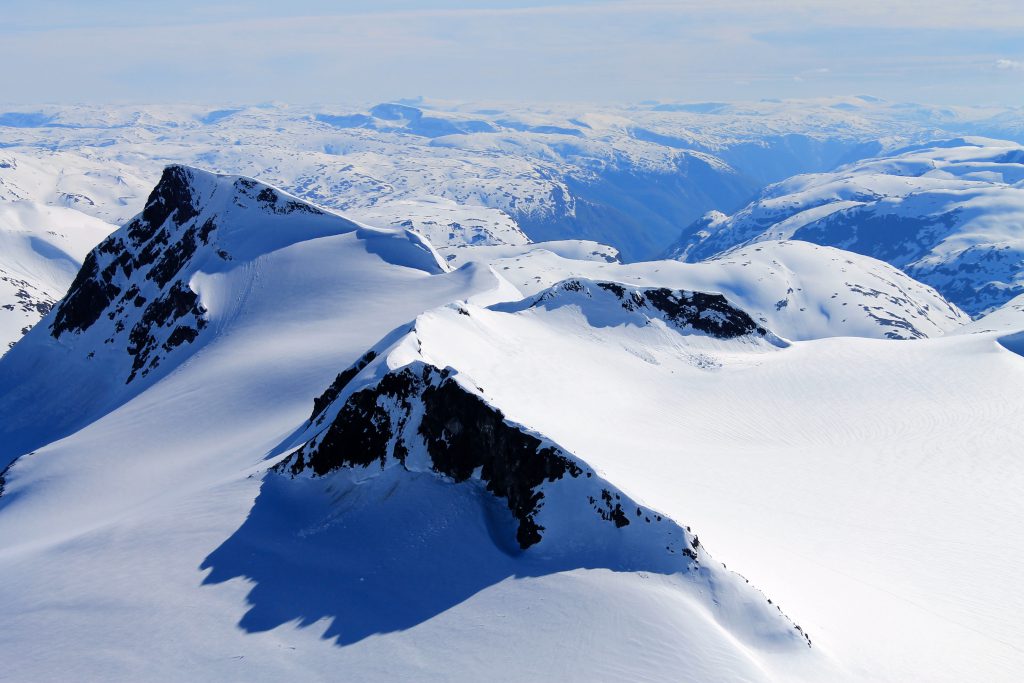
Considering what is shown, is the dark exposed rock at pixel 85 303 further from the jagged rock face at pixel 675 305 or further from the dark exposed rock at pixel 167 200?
the jagged rock face at pixel 675 305

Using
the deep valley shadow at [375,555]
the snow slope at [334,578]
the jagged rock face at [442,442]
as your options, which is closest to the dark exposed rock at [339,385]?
the snow slope at [334,578]

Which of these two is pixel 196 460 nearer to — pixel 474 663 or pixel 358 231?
pixel 474 663

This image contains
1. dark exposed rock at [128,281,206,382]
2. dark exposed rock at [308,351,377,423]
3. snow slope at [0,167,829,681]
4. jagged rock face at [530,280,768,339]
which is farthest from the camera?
dark exposed rock at [128,281,206,382]

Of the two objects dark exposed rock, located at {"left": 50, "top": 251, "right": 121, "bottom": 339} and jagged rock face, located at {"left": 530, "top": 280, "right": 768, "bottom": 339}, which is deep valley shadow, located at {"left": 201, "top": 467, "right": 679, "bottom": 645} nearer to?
jagged rock face, located at {"left": 530, "top": 280, "right": 768, "bottom": 339}

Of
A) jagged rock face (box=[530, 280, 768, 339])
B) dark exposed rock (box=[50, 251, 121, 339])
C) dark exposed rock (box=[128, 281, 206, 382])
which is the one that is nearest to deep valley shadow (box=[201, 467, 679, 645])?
jagged rock face (box=[530, 280, 768, 339])

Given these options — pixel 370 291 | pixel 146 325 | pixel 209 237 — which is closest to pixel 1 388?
pixel 146 325

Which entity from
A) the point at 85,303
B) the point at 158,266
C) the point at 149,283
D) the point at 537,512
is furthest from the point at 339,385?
the point at 85,303
